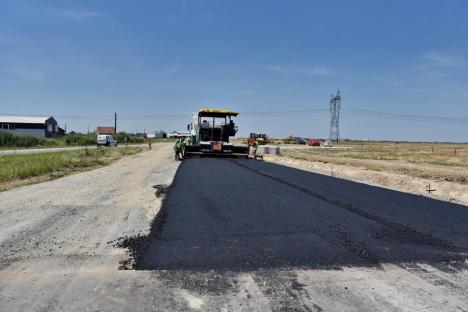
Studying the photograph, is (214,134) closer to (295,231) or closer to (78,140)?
(295,231)

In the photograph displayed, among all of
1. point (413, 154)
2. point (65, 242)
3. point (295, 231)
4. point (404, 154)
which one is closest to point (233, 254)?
point (295, 231)

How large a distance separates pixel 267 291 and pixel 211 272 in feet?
2.81

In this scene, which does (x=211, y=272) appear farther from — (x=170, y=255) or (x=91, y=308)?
(x=91, y=308)


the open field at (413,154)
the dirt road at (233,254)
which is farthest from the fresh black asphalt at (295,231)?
the open field at (413,154)

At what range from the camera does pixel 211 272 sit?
17.9 ft

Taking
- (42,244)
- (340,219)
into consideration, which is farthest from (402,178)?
(42,244)

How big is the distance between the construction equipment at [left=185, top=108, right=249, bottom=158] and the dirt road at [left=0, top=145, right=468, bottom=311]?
16935mm

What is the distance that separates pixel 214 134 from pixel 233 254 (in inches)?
911

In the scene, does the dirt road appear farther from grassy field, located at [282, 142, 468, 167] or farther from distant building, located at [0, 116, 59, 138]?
distant building, located at [0, 116, 59, 138]

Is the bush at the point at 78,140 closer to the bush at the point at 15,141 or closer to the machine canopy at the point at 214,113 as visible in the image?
the bush at the point at 15,141

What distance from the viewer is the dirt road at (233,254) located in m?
4.65

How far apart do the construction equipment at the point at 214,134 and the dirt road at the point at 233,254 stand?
16.9 meters

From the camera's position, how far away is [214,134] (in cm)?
2916

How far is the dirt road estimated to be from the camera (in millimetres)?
4648
